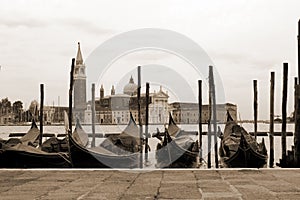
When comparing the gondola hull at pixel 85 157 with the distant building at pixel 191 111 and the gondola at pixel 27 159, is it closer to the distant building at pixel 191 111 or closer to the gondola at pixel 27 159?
the gondola at pixel 27 159

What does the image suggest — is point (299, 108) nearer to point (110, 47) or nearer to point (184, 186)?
point (110, 47)

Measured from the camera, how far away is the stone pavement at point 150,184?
5.37m

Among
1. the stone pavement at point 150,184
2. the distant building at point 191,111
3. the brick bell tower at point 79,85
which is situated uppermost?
the brick bell tower at point 79,85

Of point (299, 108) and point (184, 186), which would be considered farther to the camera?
point (299, 108)

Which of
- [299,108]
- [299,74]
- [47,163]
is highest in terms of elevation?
[299,74]

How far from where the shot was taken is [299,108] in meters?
11.3

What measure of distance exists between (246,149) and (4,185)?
7711mm

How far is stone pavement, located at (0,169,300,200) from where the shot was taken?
537 cm

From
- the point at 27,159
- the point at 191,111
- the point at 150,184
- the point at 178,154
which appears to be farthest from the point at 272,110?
the point at 150,184

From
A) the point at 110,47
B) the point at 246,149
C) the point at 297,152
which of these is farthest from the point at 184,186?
the point at 246,149

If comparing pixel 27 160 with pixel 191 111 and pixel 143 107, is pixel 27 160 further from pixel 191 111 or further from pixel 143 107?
pixel 143 107

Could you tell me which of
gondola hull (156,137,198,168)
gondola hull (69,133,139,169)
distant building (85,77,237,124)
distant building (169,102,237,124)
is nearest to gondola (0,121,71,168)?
gondola hull (69,133,139,169)

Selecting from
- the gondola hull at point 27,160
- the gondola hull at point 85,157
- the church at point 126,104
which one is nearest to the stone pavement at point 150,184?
the gondola hull at point 85,157

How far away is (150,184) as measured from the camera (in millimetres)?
6238
